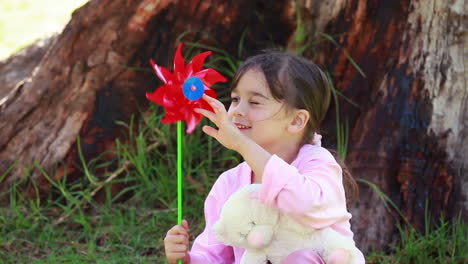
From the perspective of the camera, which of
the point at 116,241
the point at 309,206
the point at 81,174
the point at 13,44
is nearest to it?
the point at 309,206

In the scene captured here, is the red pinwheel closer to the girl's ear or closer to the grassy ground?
the girl's ear

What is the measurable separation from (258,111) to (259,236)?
1.23ft

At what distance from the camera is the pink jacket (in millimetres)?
2088

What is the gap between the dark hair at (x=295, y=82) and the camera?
2307mm

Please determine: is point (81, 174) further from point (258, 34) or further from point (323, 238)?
point (323, 238)

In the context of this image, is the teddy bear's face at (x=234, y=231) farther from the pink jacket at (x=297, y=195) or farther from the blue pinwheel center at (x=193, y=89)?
the blue pinwheel center at (x=193, y=89)

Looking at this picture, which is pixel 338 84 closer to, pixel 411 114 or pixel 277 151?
pixel 411 114

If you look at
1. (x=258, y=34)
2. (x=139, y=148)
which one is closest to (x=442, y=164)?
(x=258, y=34)

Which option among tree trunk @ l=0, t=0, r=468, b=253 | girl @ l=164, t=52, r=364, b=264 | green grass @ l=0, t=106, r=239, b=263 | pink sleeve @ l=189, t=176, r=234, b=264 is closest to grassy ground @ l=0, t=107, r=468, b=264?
green grass @ l=0, t=106, r=239, b=263

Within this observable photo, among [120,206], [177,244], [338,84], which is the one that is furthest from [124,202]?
[177,244]

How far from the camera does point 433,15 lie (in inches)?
121

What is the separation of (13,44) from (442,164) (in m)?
4.35

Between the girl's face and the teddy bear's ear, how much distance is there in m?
0.28

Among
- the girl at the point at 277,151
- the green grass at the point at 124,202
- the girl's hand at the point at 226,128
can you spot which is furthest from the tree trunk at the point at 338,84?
the girl's hand at the point at 226,128
